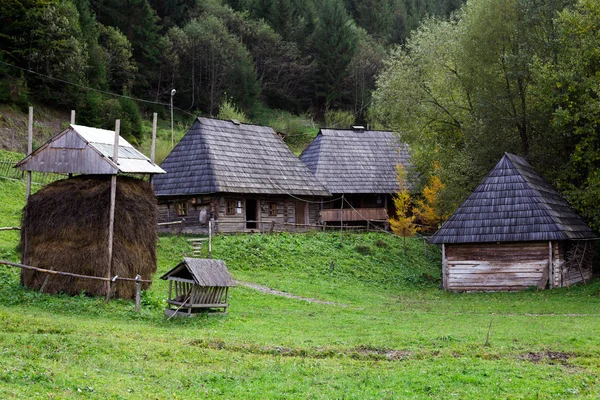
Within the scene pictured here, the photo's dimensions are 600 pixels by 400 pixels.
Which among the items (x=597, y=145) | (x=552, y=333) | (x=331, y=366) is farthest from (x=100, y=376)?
(x=597, y=145)

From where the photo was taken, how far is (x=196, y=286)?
1905 cm

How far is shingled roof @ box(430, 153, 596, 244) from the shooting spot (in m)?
Result: 26.6

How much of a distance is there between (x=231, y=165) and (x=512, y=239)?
53.0ft

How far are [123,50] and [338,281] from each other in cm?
4012

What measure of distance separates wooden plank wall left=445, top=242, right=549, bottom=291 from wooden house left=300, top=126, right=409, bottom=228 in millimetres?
13514

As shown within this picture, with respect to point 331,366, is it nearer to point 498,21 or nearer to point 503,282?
point 503,282

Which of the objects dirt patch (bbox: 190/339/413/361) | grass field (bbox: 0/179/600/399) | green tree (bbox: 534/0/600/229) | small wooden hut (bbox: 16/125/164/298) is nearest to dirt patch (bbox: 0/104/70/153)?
grass field (bbox: 0/179/600/399)

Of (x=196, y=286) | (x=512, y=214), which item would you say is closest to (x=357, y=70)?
(x=512, y=214)

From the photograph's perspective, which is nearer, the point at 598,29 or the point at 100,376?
the point at 100,376

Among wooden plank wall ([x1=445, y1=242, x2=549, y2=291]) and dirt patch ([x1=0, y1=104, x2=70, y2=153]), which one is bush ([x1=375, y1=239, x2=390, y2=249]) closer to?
wooden plank wall ([x1=445, y1=242, x2=549, y2=291])

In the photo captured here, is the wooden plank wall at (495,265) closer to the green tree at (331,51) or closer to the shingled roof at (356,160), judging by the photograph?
the shingled roof at (356,160)

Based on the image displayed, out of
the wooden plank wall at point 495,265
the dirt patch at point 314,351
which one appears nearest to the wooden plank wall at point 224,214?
the wooden plank wall at point 495,265

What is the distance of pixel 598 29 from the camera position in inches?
1136

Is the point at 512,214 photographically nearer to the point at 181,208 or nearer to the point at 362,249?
the point at 362,249
